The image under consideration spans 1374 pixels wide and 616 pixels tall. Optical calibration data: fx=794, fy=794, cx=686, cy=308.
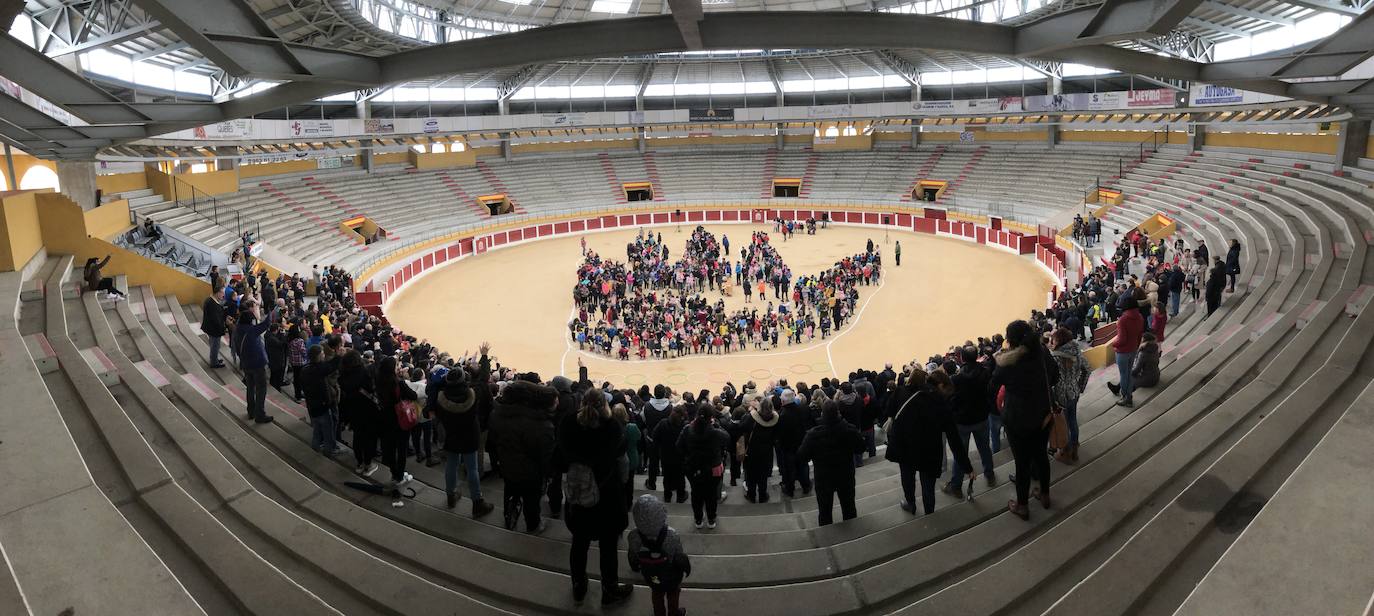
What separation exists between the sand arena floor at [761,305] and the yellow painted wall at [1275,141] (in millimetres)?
11104

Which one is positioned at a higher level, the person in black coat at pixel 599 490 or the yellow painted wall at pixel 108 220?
the yellow painted wall at pixel 108 220

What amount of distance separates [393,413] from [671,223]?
41932mm

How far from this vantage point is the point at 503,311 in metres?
27.8

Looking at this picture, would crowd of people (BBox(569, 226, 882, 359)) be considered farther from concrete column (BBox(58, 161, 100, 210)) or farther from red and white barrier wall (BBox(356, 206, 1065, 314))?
concrete column (BBox(58, 161, 100, 210))

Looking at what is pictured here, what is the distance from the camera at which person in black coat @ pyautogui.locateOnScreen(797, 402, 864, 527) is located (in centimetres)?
689

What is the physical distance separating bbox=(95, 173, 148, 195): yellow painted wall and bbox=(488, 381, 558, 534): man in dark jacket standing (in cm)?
2906

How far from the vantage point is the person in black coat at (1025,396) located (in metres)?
6.25

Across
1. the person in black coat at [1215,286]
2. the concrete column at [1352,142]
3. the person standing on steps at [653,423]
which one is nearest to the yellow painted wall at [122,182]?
the person standing on steps at [653,423]

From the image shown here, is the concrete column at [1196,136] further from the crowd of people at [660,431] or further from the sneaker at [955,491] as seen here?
the sneaker at [955,491]

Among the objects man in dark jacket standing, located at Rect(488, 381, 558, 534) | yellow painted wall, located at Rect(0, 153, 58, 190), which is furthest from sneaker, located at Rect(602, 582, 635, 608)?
yellow painted wall, located at Rect(0, 153, 58, 190)

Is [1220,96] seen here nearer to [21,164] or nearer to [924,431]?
[924,431]

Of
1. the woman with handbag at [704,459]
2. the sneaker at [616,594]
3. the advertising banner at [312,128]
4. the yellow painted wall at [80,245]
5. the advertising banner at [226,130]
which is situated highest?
the advertising banner at [312,128]

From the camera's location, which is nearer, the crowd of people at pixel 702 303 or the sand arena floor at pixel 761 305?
the sand arena floor at pixel 761 305

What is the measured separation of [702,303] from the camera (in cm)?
2462
